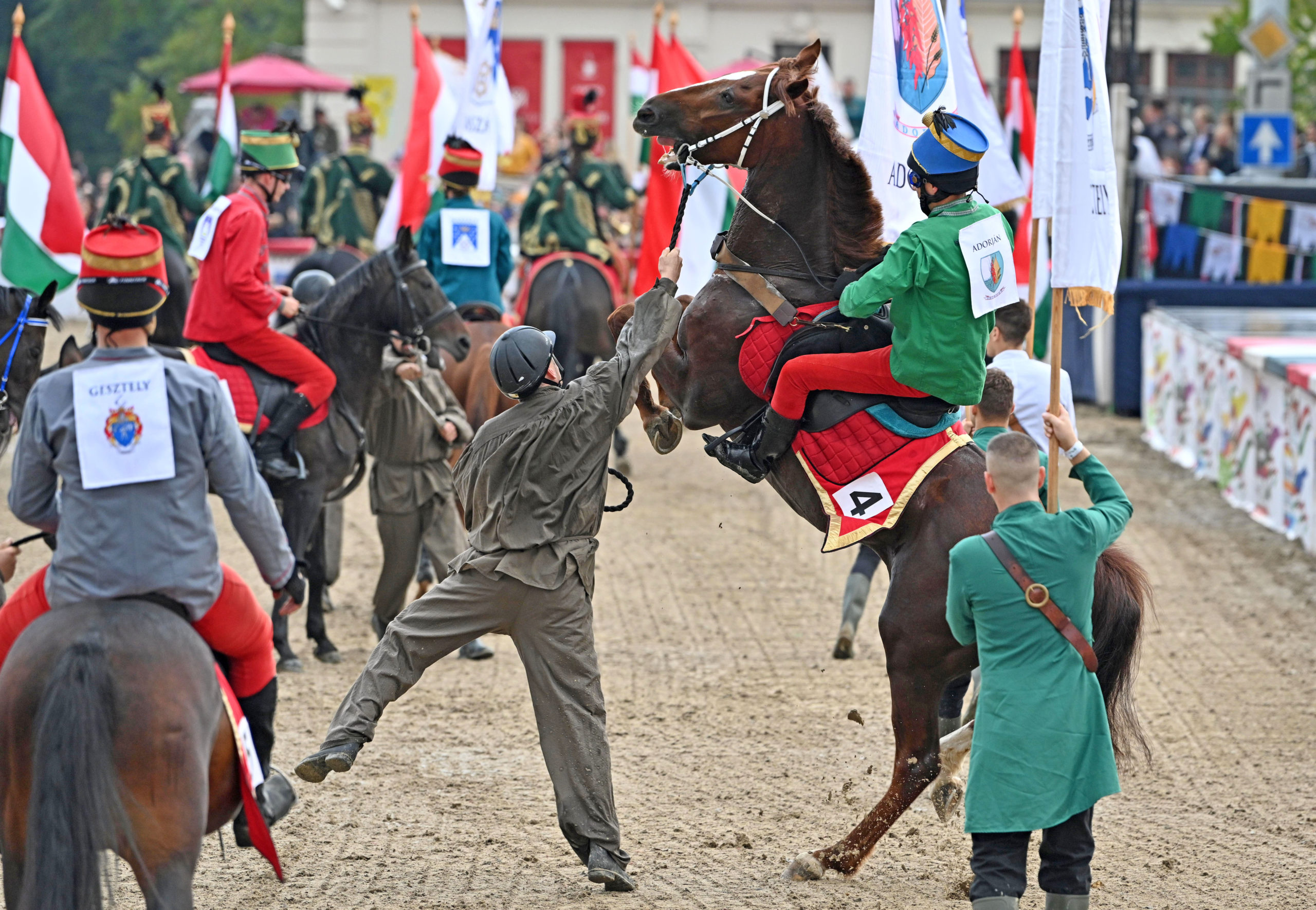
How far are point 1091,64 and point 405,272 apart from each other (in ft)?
13.6

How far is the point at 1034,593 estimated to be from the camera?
434 cm

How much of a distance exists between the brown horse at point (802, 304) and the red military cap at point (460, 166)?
4628 millimetres

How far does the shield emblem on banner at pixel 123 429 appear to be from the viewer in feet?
13.3

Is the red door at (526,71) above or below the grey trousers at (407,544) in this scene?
above

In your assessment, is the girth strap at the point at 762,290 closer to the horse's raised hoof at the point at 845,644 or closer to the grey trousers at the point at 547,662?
the grey trousers at the point at 547,662

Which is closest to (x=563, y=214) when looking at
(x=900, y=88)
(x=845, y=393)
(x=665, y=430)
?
(x=900, y=88)

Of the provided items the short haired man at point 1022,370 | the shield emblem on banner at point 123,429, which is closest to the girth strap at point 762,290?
the short haired man at point 1022,370

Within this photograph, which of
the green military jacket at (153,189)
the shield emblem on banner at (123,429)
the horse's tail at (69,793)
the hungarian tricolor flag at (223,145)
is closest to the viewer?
the horse's tail at (69,793)

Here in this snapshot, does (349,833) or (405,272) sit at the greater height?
(405,272)

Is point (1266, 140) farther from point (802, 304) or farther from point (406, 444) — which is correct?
point (802, 304)

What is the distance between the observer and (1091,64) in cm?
542

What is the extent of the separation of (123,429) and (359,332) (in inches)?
174

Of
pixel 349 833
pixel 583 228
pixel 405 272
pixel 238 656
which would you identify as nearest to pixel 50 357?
pixel 583 228

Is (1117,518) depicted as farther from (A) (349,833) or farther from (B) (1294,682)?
(B) (1294,682)
